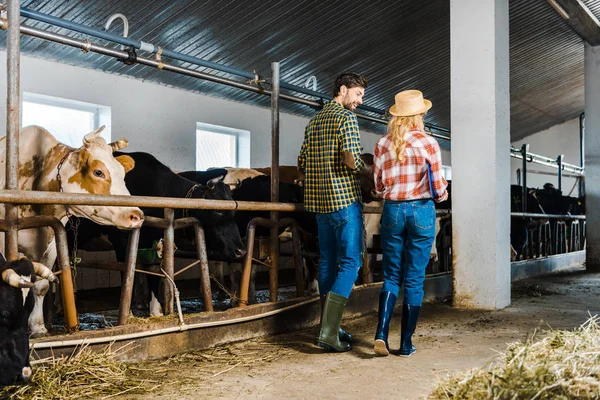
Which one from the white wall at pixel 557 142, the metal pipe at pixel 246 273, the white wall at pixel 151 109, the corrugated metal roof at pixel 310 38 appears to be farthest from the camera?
the white wall at pixel 557 142

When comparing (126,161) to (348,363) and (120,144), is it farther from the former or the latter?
(348,363)

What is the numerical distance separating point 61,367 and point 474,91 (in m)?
4.55

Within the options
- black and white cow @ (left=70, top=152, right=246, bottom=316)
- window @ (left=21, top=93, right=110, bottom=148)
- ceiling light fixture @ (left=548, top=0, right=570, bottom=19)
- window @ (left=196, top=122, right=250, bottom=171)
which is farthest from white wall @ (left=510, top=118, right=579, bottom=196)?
black and white cow @ (left=70, top=152, right=246, bottom=316)

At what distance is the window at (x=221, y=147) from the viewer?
990 centimetres

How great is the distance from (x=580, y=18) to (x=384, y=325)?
843 cm

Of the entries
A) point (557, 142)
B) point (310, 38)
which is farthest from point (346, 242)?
point (557, 142)

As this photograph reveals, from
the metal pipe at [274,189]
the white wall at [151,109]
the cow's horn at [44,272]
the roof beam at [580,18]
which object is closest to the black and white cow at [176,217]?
the metal pipe at [274,189]

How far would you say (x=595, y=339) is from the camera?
10.0 feet

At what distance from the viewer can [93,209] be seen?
4.64 metres

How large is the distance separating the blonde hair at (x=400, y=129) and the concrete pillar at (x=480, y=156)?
7.33 feet

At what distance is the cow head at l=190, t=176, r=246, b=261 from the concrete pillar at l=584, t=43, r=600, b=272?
7.62 meters

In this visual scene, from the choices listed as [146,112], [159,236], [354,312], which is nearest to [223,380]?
[354,312]

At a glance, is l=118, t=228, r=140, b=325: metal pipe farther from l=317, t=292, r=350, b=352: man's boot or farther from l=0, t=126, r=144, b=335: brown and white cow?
l=317, t=292, r=350, b=352: man's boot

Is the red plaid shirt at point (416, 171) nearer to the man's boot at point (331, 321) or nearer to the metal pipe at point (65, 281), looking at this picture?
the man's boot at point (331, 321)
